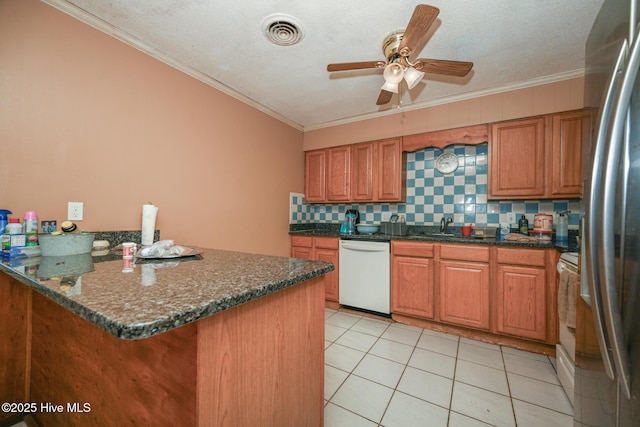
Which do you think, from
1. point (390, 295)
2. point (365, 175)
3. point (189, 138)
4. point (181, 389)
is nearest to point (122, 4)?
point (189, 138)

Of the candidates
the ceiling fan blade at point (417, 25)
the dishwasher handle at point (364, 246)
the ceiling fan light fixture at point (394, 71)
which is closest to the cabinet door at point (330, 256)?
the dishwasher handle at point (364, 246)

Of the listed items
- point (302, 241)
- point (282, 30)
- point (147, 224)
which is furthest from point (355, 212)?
point (147, 224)

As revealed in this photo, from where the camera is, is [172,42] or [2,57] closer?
[2,57]

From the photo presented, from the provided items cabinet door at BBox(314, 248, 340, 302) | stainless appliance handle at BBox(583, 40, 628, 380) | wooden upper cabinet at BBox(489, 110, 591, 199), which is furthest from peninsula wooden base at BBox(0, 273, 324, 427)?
wooden upper cabinet at BBox(489, 110, 591, 199)

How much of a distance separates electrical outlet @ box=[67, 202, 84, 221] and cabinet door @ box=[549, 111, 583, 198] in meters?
3.69

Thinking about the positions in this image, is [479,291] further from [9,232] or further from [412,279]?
[9,232]

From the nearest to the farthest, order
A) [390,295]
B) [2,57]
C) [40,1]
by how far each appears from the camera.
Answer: [2,57] < [40,1] < [390,295]

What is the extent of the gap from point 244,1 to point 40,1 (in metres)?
1.14

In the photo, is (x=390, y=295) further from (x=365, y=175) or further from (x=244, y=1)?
(x=244, y=1)

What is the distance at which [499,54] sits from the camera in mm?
1975

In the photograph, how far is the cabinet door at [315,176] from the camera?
351 centimetres

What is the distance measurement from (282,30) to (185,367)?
2.01 metres

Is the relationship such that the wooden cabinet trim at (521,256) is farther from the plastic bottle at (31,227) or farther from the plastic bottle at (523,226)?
the plastic bottle at (31,227)

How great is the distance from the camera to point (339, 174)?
3.38 m
